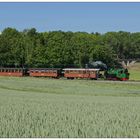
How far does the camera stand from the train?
86.7 m

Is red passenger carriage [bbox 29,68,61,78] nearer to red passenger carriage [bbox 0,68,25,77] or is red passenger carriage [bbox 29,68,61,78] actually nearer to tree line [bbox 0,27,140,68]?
red passenger carriage [bbox 0,68,25,77]

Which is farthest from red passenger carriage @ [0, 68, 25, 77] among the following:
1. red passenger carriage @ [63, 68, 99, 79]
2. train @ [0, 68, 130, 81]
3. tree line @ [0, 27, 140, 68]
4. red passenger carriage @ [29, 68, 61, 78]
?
tree line @ [0, 27, 140, 68]

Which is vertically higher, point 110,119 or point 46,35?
point 46,35

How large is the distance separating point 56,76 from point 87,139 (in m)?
83.5

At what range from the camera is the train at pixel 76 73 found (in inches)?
3415

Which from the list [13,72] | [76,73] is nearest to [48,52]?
[13,72]

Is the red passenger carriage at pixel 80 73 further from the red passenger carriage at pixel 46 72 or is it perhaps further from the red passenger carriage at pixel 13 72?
the red passenger carriage at pixel 13 72

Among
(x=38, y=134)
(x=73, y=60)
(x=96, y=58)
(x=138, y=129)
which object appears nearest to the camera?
(x=38, y=134)

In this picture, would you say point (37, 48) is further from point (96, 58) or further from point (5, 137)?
point (5, 137)

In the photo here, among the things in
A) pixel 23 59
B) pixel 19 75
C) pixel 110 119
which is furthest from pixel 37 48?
pixel 110 119

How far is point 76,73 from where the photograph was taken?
89438mm

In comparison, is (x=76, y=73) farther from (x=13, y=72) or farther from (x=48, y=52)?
(x=48, y=52)

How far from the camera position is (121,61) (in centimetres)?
18812

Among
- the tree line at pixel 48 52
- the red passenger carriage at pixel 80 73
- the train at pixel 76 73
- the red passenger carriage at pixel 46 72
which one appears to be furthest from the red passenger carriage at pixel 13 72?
the tree line at pixel 48 52
